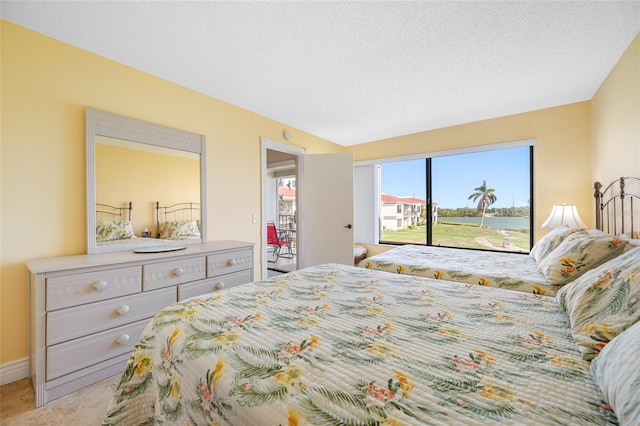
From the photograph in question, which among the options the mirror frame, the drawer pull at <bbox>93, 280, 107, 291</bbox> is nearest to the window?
the mirror frame

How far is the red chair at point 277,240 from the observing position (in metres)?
5.63

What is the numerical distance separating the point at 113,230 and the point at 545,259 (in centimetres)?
339

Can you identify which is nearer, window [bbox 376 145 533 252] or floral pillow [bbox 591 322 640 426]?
floral pillow [bbox 591 322 640 426]

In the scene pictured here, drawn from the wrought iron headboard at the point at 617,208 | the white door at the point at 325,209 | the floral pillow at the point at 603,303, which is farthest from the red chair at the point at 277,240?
the floral pillow at the point at 603,303

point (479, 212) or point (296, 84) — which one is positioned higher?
point (296, 84)

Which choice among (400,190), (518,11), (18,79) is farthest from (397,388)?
(400,190)

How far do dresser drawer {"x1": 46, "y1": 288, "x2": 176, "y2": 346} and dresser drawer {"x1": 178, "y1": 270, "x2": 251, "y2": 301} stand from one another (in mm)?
90

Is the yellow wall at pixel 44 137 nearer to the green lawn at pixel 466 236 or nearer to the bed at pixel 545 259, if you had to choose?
the bed at pixel 545 259

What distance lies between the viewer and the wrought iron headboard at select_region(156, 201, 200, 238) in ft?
7.89

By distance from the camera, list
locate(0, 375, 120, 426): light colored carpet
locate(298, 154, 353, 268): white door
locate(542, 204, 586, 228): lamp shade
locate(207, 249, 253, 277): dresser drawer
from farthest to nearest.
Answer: locate(298, 154, 353, 268): white door
locate(542, 204, 586, 228): lamp shade
locate(207, 249, 253, 277): dresser drawer
locate(0, 375, 120, 426): light colored carpet

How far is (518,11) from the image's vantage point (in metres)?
1.60

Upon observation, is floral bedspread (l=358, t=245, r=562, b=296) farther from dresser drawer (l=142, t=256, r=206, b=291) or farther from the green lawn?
dresser drawer (l=142, t=256, r=206, b=291)

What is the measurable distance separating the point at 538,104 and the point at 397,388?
367cm

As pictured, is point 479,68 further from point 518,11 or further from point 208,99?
point 208,99
